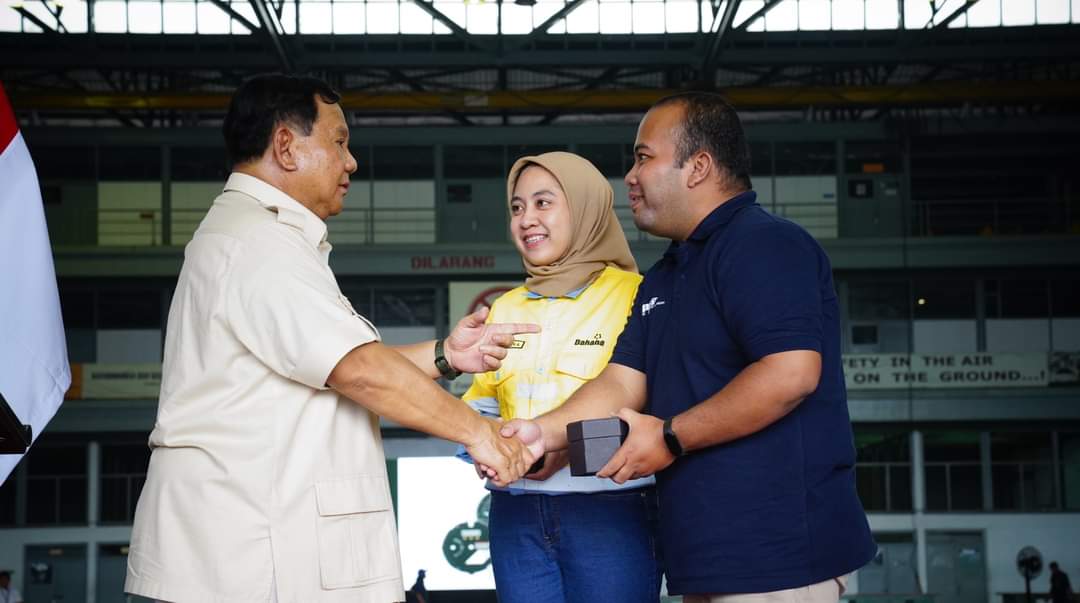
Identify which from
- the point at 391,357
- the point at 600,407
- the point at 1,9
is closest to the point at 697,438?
the point at 600,407

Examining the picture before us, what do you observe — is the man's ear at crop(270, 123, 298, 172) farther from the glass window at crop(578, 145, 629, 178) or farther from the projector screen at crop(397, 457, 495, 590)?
the glass window at crop(578, 145, 629, 178)

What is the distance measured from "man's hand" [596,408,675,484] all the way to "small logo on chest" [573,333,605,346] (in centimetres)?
70

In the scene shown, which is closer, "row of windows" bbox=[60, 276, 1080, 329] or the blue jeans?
the blue jeans

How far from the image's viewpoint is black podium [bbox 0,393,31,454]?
268cm

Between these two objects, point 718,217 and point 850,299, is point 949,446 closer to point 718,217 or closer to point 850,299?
point 850,299

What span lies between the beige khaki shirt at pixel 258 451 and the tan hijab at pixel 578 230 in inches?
37.7

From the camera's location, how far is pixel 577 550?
3.65 m

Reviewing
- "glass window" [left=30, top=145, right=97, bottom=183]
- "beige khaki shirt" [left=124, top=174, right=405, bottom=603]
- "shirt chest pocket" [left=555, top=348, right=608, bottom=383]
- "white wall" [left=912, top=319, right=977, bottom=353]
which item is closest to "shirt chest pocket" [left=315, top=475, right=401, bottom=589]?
"beige khaki shirt" [left=124, top=174, right=405, bottom=603]

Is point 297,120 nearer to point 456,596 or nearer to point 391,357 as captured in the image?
point 391,357

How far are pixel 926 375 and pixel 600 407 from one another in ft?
83.1

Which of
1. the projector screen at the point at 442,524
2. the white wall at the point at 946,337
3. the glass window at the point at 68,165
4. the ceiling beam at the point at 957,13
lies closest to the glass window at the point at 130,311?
the glass window at the point at 68,165

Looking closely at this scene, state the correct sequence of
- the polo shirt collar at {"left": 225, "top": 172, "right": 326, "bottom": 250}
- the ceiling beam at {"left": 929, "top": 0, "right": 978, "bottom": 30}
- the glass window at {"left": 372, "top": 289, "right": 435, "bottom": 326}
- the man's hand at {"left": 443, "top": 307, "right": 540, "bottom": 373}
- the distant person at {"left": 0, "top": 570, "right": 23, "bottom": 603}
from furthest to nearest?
the glass window at {"left": 372, "top": 289, "right": 435, "bottom": 326}, the ceiling beam at {"left": 929, "top": 0, "right": 978, "bottom": 30}, the distant person at {"left": 0, "top": 570, "right": 23, "bottom": 603}, the man's hand at {"left": 443, "top": 307, "right": 540, "bottom": 373}, the polo shirt collar at {"left": 225, "top": 172, "right": 326, "bottom": 250}

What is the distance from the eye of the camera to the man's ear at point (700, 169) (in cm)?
348

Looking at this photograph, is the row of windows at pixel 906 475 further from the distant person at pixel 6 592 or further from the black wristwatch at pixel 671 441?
the black wristwatch at pixel 671 441
